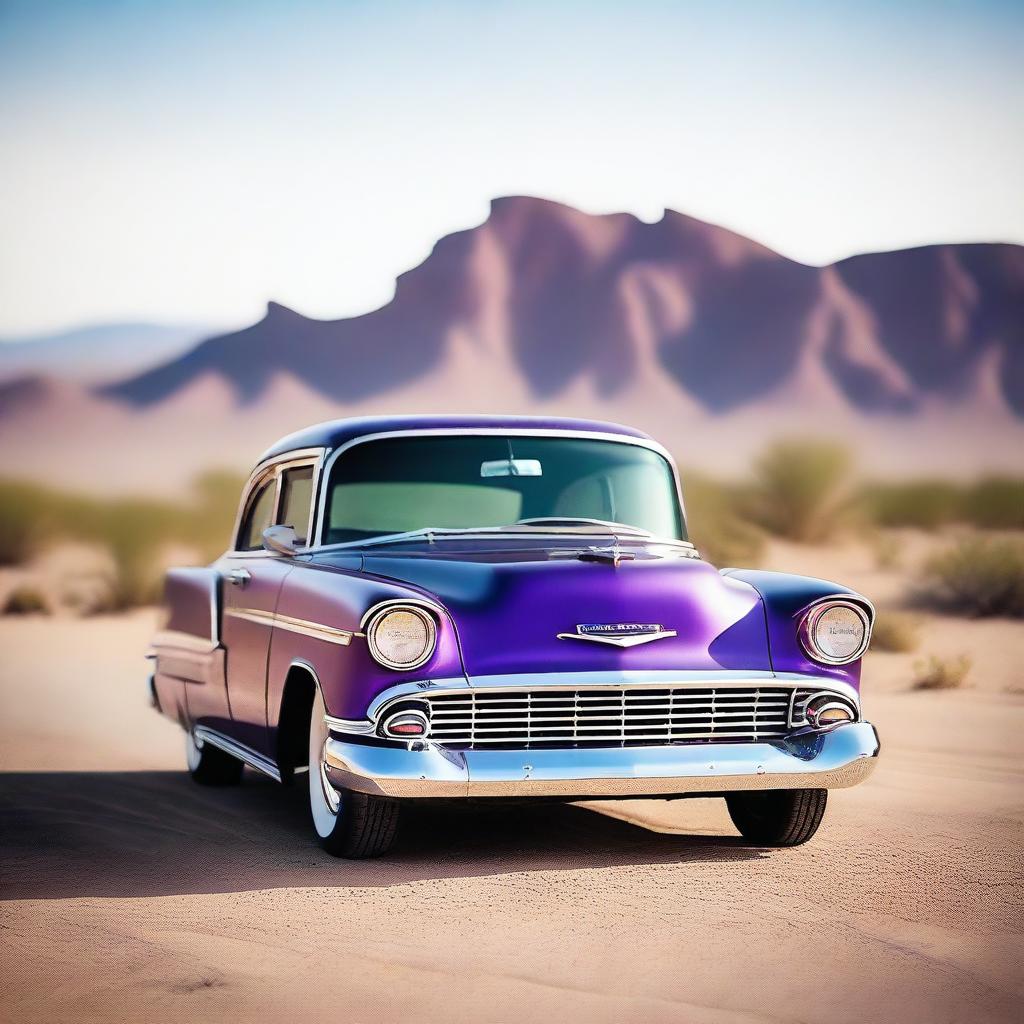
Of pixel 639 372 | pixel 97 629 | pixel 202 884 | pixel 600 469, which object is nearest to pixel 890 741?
pixel 600 469

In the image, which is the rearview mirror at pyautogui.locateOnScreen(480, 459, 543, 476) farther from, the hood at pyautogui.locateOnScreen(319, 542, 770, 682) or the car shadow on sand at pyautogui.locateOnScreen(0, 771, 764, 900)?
the car shadow on sand at pyautogui.locateOnScreen(0, 771, 764, 900)

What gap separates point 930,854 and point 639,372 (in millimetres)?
57122

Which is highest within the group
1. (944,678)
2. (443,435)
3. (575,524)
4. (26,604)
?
(443,435)

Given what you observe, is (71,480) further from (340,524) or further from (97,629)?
(340,524)

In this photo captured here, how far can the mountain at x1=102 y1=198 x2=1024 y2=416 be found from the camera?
6312 cm

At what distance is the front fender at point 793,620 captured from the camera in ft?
20.6

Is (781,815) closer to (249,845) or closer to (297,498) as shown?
(249,845)

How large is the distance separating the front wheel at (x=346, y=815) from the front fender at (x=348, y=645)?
197mm

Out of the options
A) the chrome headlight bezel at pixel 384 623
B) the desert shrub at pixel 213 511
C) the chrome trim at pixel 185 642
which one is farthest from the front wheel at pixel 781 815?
the desert shrub at pixel 213 511

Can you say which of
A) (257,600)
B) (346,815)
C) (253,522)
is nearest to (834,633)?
(346,815)

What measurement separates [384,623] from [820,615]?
1.67m

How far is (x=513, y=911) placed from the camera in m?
5.52

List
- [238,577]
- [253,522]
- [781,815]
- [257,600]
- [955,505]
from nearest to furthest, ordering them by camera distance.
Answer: [781,815]
[257,600]
[238,577]
[253,522]
[955,505]

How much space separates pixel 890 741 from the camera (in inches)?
443
